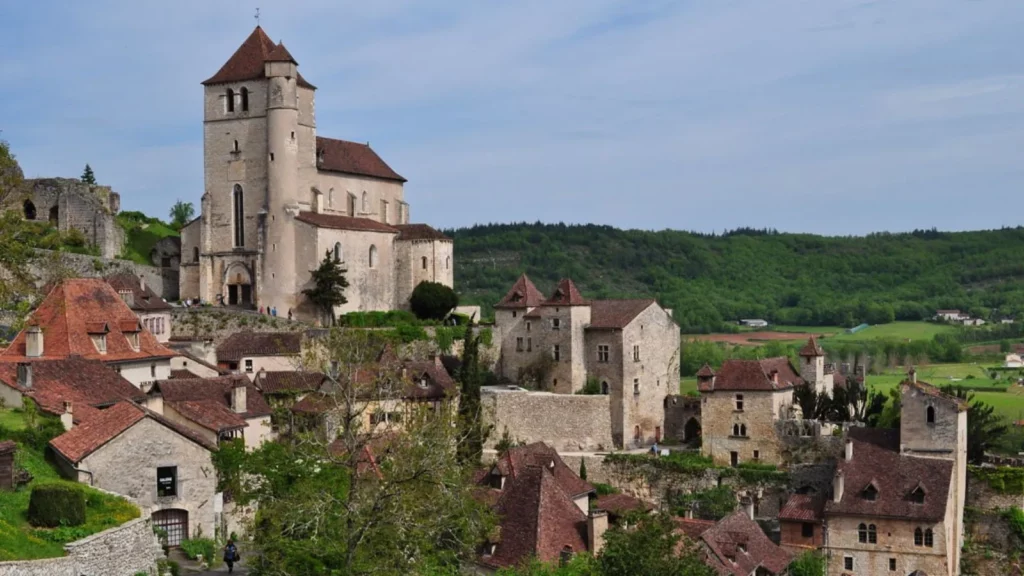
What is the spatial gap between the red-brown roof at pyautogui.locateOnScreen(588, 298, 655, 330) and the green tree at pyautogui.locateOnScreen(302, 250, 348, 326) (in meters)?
13.9

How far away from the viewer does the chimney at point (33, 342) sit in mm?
44344

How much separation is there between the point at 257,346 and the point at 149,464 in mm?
25958

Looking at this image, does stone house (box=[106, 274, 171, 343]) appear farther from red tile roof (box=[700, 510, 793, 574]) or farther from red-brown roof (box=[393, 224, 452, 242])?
red tile roof (box=[700, 510, 793, 574])

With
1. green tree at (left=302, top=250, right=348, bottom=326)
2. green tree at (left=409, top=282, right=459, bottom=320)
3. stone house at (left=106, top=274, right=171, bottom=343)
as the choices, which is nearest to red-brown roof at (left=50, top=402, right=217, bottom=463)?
stone house at (left=106, top=274, right=171, bottom=343)

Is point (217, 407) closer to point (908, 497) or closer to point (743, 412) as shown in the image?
point (743, 412)

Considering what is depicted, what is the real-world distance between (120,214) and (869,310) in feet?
333

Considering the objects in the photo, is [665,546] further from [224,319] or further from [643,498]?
[224,319]

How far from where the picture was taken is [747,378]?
188 ft

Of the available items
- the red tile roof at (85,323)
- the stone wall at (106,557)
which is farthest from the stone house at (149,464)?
the red tile roof at (85,323)

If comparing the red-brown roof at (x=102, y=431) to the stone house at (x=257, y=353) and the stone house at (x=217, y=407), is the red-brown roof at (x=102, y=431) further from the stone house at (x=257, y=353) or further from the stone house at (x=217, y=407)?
the stone house at (x=257, y=353)

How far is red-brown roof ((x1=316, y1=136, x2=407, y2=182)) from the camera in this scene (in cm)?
7469

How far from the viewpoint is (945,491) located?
49000mm

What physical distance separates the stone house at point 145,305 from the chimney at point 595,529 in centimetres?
2574

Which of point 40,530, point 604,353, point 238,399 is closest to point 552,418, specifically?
point 604,353
